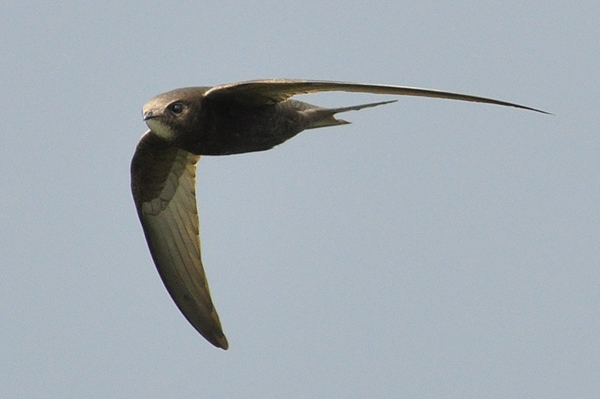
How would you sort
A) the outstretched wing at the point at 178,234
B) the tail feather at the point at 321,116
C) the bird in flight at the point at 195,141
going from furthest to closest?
1. the outstretched wing at the point at 178,234
2. the tail feather at the point at 321,116
3. the bird in flight at the point at 195,141

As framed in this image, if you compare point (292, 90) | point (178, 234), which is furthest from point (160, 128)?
point (178, 234)

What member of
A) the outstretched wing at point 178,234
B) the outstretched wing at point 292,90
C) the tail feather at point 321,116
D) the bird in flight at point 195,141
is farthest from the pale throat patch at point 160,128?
the outstretched wing at point 178,234

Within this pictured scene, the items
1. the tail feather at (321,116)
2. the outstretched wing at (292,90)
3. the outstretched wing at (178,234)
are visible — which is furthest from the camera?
the outstretched wing at (178,234)

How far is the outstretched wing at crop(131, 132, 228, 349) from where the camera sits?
1055 centimetres

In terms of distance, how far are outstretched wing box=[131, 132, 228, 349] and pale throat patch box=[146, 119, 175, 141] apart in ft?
5.89

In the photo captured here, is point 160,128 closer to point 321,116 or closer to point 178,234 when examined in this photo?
point 321,116

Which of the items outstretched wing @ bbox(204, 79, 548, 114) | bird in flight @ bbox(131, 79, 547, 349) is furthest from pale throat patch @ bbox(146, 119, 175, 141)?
outstretched wing @ bbox(204, 79, 548, 114)

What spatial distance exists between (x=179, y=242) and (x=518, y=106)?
479cm

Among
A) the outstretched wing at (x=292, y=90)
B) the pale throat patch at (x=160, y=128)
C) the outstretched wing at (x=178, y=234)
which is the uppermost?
the outstretched wing at (x=292, y=90)

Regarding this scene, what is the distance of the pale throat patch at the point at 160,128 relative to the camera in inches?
335

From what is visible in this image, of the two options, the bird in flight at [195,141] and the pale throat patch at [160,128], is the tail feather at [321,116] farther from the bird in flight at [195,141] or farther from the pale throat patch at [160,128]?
the pale throat patch at [160,128]

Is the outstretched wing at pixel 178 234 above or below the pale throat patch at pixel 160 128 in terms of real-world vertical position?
below

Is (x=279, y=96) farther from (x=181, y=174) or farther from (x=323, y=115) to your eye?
(x=181, y=174)

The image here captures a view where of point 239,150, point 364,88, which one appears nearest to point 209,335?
point 239,150
